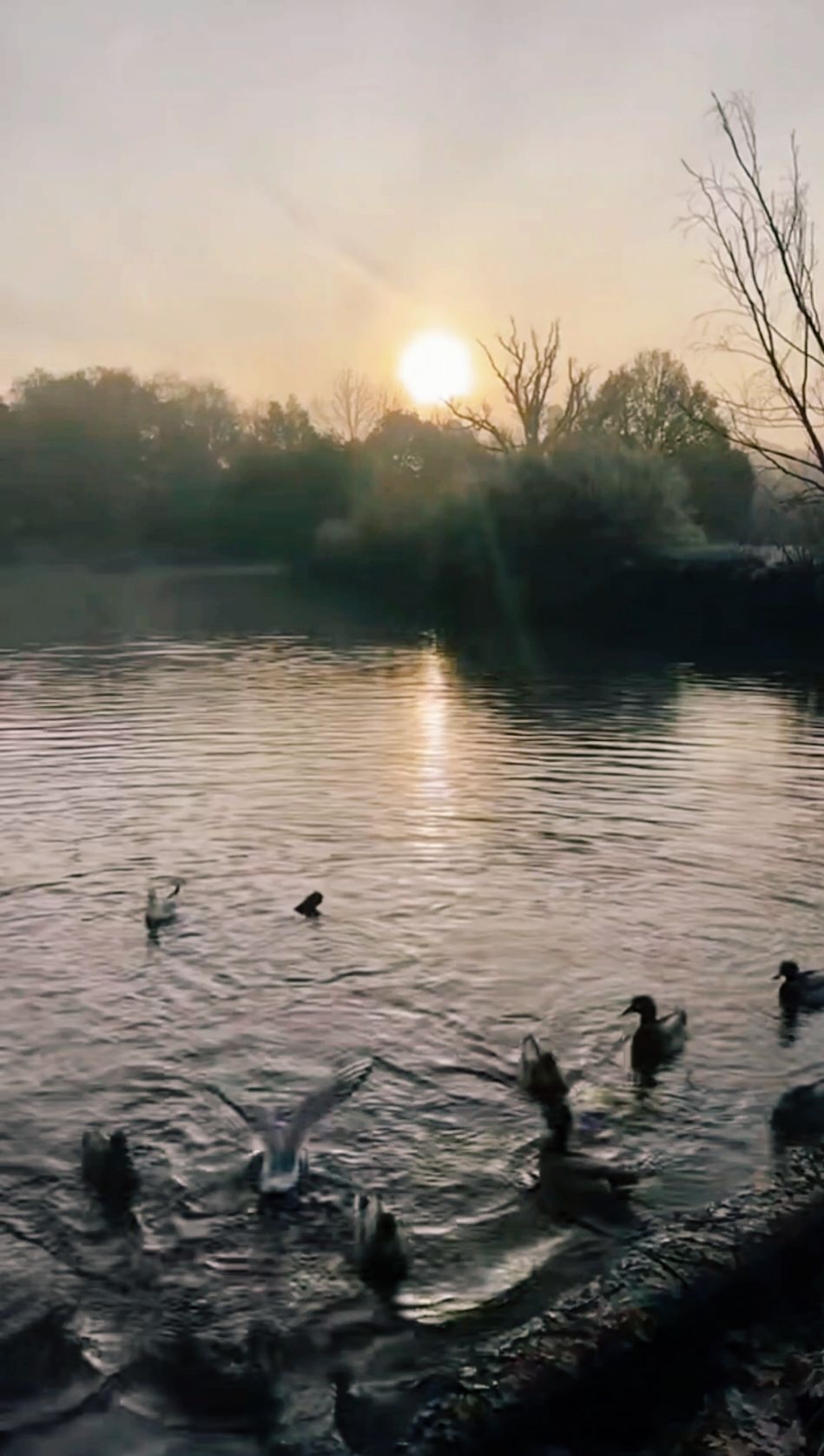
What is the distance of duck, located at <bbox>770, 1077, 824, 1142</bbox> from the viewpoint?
29.2 ft

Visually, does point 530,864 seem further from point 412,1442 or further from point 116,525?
point 116,525

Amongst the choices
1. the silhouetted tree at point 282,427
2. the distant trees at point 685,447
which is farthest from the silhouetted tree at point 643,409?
the silhouetted tree at point 282,427

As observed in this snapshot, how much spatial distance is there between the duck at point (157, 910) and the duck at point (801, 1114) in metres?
6.33

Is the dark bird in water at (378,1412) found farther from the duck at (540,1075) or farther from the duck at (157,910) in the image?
the duck at (157,910)

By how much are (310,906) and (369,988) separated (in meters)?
2.11

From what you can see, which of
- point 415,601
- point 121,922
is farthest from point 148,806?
point 415,601

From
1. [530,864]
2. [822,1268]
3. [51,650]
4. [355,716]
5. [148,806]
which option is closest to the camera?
[822,1268]

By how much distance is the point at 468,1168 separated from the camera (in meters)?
8.59

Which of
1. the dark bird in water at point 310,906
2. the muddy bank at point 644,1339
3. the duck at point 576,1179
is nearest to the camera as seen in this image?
the muddy bank at point 644,1339

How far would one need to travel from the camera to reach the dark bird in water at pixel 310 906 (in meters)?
13.8

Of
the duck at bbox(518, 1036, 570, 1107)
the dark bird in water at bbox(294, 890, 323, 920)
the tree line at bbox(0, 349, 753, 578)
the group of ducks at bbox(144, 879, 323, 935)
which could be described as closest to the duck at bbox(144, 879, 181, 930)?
the group of ducks at bbox(144, 879, 323, 935)

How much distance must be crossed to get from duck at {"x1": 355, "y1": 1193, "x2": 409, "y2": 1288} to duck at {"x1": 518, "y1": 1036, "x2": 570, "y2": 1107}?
2.12 m

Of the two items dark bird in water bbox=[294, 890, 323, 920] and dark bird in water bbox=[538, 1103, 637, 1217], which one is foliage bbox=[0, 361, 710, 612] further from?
dark bird in water bbox=[538, 1103, 637, 1217]

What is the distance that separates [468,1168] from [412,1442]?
2800 millimetres
